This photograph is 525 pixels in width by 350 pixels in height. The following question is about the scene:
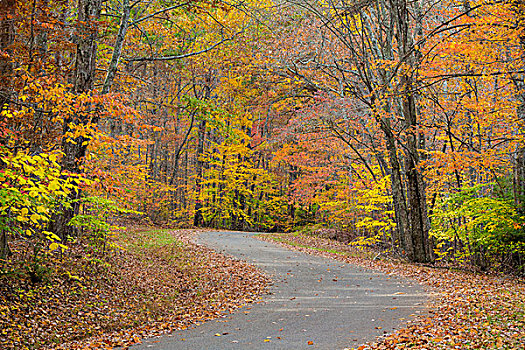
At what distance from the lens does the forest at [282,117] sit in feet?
22.5

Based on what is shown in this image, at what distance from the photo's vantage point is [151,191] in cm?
2505

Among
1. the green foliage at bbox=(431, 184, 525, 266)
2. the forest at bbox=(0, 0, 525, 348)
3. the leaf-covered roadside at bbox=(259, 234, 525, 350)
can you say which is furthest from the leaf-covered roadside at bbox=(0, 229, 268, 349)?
the green foliage at bbox=(431, 184, 525, 266)

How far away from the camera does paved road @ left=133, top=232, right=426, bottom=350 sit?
5.73 metres

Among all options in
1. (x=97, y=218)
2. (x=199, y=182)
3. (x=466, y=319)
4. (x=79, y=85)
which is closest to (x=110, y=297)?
(x=97, y=218)

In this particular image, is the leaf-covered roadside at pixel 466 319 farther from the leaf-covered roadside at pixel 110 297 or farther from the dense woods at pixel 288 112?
the leaf-covered roadside at pixel 110 297

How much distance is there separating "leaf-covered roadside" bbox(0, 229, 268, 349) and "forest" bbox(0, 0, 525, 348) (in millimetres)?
227

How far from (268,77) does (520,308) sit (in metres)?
17.4

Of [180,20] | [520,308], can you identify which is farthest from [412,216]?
[180,20]

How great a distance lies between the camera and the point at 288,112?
24.2 m

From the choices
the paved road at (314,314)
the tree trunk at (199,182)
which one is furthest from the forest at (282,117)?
the paved road at (314,314)

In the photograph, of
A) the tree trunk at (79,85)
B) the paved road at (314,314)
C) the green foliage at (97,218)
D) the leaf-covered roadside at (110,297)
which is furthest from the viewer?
the tree trunk at (79,85)

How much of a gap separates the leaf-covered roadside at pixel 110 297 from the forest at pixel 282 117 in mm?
227

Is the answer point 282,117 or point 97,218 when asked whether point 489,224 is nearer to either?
point 97,218

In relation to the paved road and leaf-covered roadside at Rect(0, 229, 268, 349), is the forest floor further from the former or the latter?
the paved road
